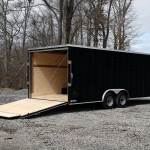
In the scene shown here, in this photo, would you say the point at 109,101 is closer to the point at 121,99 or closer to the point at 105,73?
the point at 121,99

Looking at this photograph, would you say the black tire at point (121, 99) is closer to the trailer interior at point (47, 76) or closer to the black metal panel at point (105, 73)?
the black metal panel at point (105, 73)

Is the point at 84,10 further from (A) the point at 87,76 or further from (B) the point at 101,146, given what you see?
(B) the point at 101,146

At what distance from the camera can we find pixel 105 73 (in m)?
10.4

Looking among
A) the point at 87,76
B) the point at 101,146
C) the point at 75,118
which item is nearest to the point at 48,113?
the point at 75,118

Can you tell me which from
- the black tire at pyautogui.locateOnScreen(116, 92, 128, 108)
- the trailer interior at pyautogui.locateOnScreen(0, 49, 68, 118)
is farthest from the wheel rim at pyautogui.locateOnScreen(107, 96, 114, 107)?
the trailer interior at pyautogui.locateOnScreen(0, 49, 68, 118)

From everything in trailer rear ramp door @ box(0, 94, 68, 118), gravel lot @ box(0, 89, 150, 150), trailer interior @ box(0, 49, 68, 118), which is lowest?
gravel lot @ box(0, 89, 150, 150)

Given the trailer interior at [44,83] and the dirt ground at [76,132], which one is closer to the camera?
the dirt ground at [76,132]

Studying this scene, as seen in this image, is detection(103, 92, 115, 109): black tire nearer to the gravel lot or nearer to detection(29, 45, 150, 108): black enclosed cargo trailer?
detection(29, 45, 150, 108): black enclosed cargo trailer

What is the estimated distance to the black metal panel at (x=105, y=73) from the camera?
9338 millimetres

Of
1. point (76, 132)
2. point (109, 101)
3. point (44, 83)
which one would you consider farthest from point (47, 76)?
point (76, 132)

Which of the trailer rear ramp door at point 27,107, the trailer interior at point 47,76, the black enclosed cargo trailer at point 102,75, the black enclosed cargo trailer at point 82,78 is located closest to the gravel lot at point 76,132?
the trailer rear ramp door at point 27,107

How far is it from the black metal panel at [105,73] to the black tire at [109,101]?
305 mm

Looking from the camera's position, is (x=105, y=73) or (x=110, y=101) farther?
(x=110, y=101)

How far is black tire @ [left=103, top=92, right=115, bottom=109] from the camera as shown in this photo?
10289 mm
